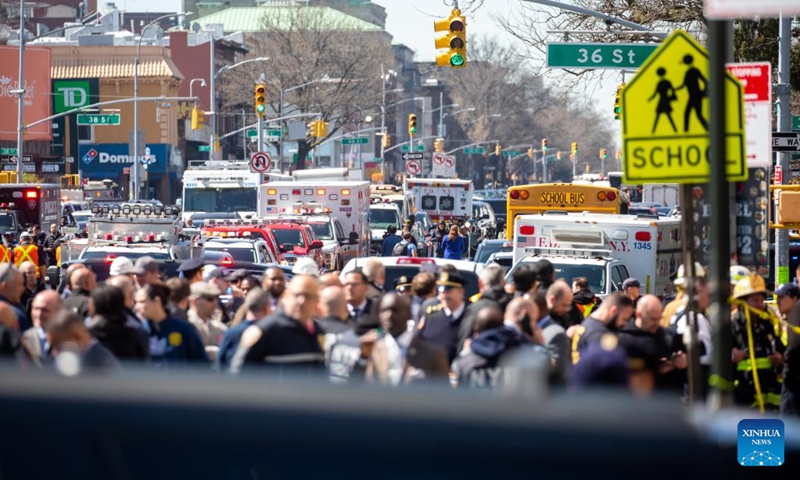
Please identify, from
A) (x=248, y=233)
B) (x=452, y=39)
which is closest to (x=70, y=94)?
(x=248, y=233)

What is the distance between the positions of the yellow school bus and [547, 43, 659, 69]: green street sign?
7538 mm

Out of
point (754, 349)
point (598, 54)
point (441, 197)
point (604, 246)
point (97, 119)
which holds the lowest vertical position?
point (754, 349)

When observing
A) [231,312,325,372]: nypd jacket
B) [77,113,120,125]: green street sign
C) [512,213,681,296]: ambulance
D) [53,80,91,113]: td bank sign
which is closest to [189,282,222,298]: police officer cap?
[231,312,325,372]: nypd jacket

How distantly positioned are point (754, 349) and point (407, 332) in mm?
2682

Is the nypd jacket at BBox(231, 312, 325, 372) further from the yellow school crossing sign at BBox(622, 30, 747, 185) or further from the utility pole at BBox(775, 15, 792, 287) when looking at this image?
the utility pole at BBox(775, 15, 792, 287)

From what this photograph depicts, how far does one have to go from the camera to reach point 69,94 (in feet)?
218

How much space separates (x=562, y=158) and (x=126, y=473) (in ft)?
528

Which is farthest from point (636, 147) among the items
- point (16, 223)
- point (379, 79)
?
point (379, 79)

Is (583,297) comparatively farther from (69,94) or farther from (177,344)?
(69,94)

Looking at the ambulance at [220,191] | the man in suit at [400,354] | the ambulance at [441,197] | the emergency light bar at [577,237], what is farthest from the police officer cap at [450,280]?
the ambulance at [441,197]

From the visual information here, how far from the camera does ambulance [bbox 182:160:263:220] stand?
3612 centimetres

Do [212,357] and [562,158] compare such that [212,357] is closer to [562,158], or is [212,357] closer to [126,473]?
[126,473]

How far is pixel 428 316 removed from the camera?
9.31m

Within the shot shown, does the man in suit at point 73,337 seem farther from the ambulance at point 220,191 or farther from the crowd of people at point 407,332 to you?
the ambulance at point 220,191
